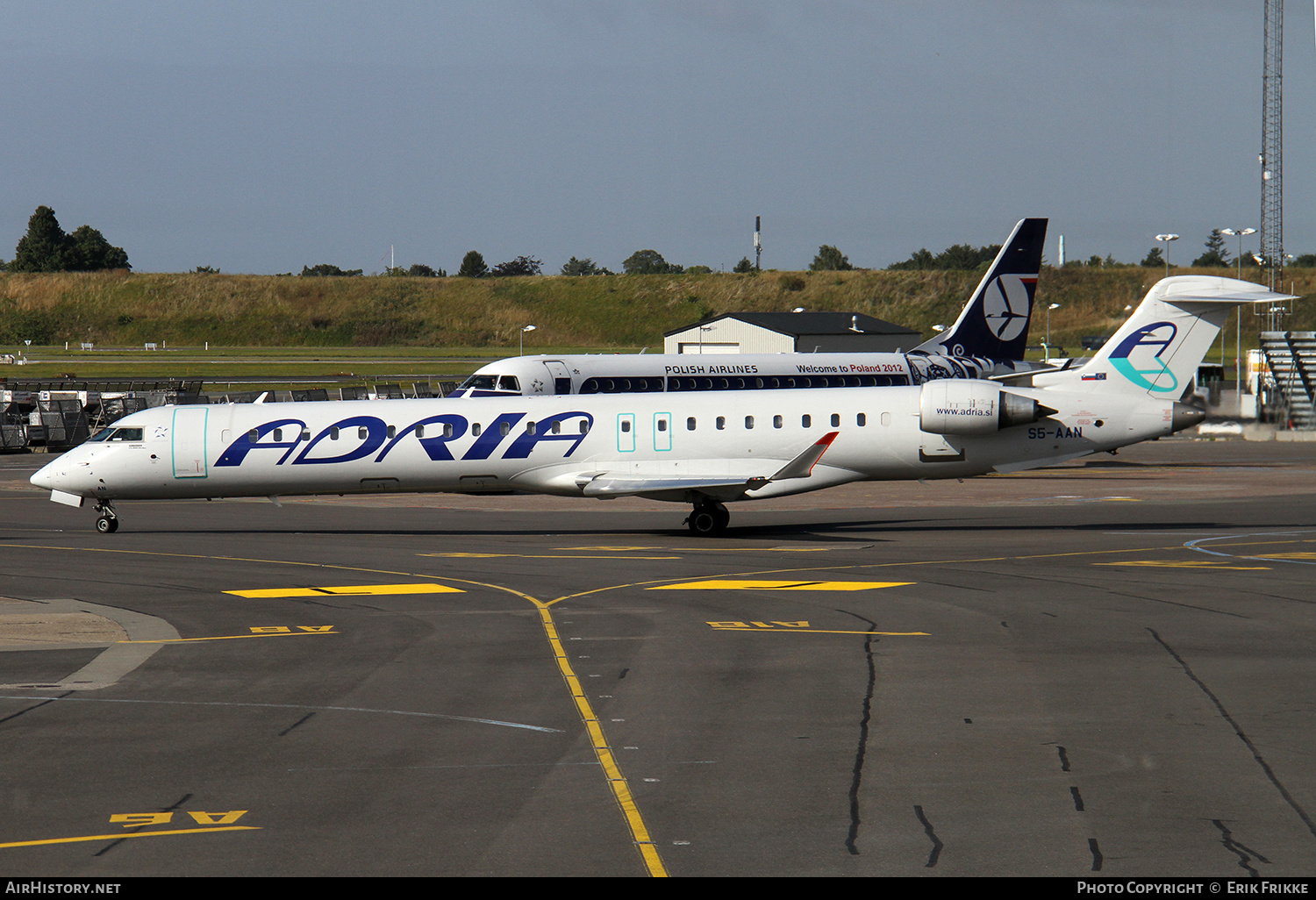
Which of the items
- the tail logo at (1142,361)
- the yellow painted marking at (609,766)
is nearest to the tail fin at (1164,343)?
the tail logo at (1142,361)

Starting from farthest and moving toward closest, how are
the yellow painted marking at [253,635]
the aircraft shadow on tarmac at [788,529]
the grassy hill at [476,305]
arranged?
the grassy hill at [476,305] < the aircraft shadow on tarmac at [788,529] < the yellow painted marking at [253,635]

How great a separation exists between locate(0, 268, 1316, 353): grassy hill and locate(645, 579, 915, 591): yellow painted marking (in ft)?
378

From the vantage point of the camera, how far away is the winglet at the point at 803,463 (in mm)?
27500

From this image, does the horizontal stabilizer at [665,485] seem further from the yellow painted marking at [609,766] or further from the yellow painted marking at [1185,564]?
the yellow painted marking at [609,766]

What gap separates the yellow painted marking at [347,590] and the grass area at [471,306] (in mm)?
111388

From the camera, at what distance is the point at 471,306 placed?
493 feet

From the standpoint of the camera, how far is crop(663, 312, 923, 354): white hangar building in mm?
81875

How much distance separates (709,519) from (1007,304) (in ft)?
79.2

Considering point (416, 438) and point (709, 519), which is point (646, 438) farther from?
point (416, 438)

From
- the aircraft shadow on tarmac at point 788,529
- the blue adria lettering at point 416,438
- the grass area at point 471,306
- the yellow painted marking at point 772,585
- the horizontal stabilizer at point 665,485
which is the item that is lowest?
the aircraft shadow on tarmac at point 788,529

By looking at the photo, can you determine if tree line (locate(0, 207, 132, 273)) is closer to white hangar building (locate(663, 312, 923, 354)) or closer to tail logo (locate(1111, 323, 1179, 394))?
white hangar building (locate(663, 312, 923, 354))

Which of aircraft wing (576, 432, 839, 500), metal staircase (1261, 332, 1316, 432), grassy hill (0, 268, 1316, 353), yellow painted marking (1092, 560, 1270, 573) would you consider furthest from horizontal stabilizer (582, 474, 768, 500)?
grassy hill (0, 268, 1316, 353)
